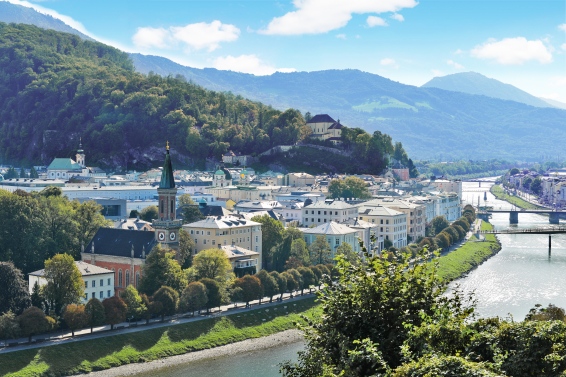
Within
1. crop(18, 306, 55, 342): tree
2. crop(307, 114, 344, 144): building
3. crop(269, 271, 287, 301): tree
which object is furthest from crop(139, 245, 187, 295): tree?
crop(307, 114, 344, 144): building

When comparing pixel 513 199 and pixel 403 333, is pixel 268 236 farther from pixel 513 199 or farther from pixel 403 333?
pixel 513 199

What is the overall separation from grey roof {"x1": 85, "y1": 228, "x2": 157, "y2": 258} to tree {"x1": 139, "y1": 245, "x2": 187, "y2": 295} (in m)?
2.50

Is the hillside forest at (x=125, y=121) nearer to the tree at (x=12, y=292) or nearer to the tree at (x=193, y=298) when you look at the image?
the tree at (x=193, y=298)

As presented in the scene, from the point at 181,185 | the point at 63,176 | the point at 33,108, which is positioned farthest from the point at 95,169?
the point at 33,108

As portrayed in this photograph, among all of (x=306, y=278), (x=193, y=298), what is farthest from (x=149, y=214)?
(x=193, y=298)

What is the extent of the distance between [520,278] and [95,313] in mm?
30245

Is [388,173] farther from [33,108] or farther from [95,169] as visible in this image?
[33,108]

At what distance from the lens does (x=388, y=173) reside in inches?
4432

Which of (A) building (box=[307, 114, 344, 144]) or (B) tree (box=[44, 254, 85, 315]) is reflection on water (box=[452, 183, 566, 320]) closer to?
(B) tree (box=[44, 254, 85, 315])

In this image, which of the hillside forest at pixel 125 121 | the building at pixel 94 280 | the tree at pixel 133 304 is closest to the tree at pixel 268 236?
the building at pixel 94 280

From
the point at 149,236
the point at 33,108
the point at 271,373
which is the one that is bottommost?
the point at 271,373

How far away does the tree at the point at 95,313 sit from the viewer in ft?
118

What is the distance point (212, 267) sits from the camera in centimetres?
4331

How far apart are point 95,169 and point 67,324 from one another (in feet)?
230
